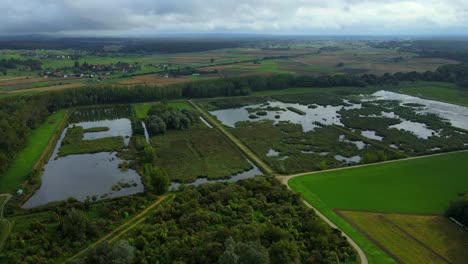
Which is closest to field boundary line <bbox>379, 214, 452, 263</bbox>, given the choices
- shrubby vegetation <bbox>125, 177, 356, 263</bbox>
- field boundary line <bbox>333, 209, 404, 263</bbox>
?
field boundary line <bbox>333, 209, 404, 263</bbox>

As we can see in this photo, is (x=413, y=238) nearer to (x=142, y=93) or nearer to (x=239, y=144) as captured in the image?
(x=239, y=144)

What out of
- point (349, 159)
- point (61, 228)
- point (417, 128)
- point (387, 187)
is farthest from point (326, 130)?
point (61, 228)

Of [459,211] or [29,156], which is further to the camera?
[29,156]

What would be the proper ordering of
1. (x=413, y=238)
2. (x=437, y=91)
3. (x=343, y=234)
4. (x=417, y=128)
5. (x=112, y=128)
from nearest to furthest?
(x=413, y=238), (x=343, y=234), (x=417, y=128), (x=112, y=128), (x=437, y=91)

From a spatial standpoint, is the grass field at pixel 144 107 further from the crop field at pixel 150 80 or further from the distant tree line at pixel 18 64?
the distant tree line at pixel 18 64

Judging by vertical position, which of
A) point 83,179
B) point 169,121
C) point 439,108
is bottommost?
point 83,179

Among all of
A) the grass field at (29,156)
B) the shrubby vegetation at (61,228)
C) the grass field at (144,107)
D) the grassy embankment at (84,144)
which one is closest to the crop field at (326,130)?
the grass field at (144,107)
